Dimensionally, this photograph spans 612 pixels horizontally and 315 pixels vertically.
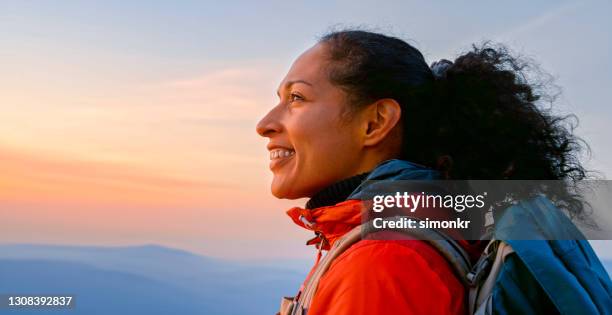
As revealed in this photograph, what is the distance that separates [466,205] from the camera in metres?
3.46

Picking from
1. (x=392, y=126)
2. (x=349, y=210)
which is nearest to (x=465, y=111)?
(x=392, y=126)

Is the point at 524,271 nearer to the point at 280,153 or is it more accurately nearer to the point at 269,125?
the point at 280,153

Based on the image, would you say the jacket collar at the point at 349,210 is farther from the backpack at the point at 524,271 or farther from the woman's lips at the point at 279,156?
the woman's lips at the point at 279,156

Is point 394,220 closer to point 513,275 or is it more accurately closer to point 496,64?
point 513,275

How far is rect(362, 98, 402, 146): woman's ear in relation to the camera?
3703mm

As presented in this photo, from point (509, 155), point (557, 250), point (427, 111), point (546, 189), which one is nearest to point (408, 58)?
point (427, 111)

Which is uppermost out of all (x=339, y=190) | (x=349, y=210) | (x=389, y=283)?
(x=339, y=190)

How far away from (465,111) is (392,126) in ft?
1.31

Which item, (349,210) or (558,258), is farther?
(349,210)

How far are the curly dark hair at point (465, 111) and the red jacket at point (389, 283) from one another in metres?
0.82

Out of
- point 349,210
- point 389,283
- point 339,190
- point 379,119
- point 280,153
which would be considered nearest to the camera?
point 389,283

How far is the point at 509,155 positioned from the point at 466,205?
343 millimetres

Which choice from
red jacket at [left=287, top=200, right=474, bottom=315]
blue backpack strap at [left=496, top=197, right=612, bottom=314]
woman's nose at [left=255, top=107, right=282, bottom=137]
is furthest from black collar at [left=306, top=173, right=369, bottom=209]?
blue backpack strap at [left=496, top=197, right=612, bottom=314]

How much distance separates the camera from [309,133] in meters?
3.73
